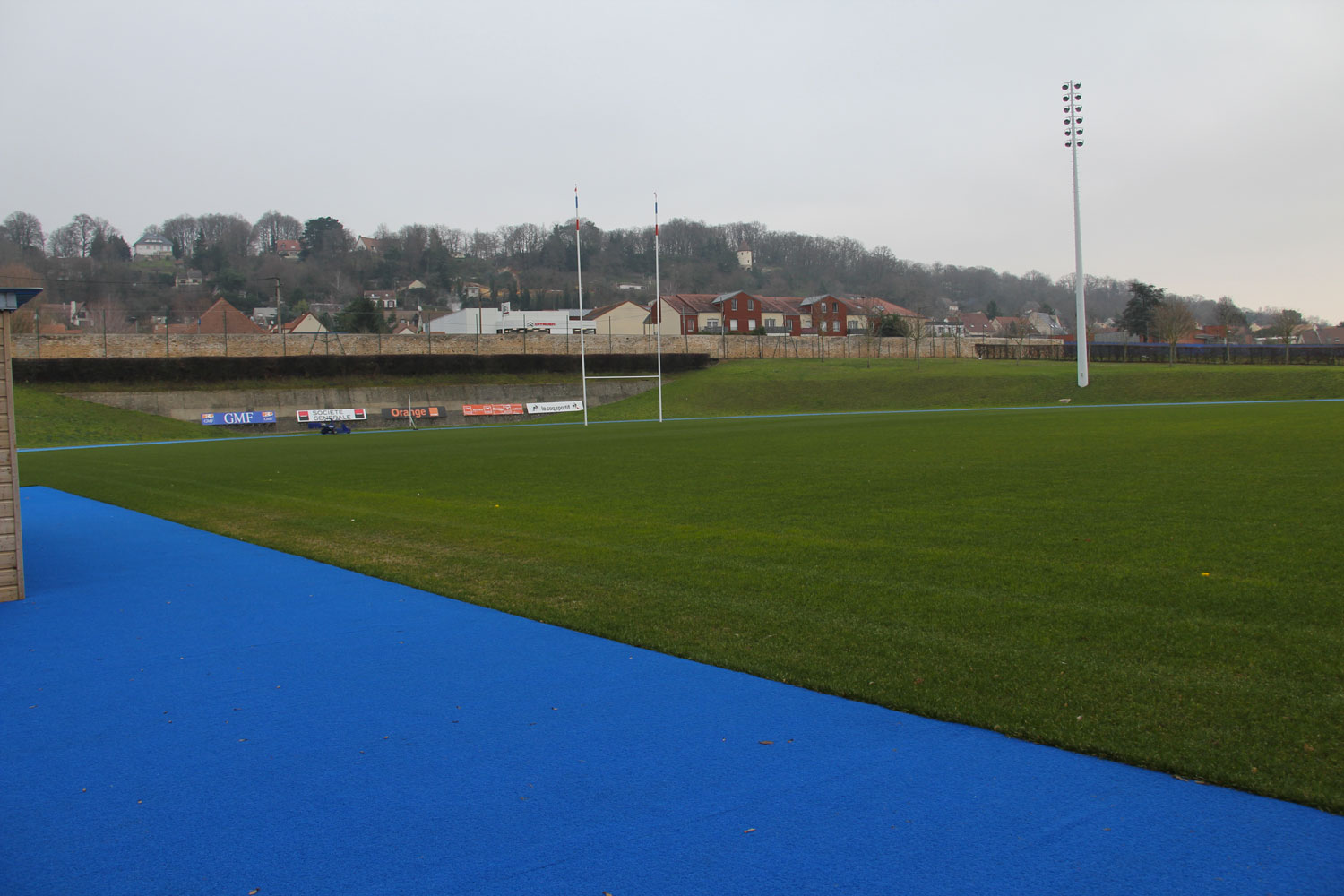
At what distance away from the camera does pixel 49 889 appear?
10.8 ft

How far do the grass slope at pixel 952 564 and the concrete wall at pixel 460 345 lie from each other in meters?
36.8

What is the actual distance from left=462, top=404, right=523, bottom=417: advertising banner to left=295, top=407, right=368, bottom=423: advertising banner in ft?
18.6

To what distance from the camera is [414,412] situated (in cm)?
5122

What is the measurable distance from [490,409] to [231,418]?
13413mm

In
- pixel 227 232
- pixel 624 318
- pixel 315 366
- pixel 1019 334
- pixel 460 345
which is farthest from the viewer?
pixel 227 232

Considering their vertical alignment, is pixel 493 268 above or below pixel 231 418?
above

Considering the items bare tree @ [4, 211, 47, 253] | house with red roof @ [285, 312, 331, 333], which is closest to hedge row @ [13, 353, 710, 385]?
house with red roof @ [285, 312, 331, 333]

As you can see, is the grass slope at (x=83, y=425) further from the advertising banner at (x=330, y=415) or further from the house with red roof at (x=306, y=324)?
the house with red roof at (x=306, y=324)

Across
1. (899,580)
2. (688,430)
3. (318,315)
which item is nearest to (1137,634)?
(899,580)

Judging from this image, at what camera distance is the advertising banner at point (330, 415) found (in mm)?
48688

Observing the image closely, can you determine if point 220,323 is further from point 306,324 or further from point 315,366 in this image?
point 315,366

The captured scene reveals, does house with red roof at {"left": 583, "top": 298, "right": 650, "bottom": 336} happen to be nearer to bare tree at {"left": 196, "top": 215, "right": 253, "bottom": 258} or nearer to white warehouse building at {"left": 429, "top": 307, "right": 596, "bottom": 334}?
white warehouse building at {"left": 429, "top": 307, "right": 596, "bottom": 334}

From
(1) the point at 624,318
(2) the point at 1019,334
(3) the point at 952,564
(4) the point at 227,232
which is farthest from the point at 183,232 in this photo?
(3) the point at 952,564

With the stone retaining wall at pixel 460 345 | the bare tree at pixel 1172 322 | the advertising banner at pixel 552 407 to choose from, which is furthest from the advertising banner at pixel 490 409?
the bare tree at pixel 1172 322
